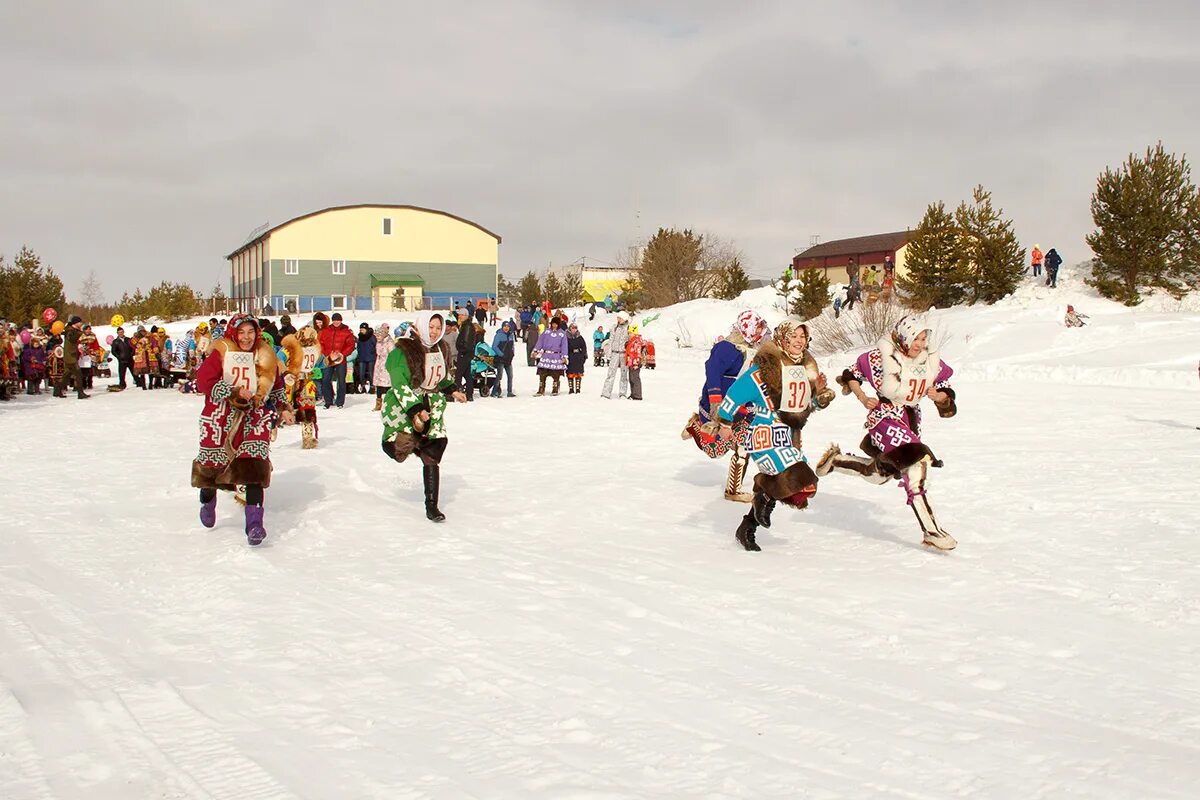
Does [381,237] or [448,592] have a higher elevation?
[381,237]

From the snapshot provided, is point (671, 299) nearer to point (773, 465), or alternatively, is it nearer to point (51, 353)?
point (51, 353)

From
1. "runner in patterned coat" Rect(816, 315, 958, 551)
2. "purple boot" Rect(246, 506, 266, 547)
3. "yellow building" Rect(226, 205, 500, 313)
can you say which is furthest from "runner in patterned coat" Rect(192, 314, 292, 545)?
"yellow building" Rect(226, 205, 500, 313)

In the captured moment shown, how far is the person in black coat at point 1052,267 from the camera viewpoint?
3791 centimetres

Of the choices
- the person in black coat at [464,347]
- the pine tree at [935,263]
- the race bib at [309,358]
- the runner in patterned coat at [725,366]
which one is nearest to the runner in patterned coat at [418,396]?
the runner in patterned coat at [725,366]

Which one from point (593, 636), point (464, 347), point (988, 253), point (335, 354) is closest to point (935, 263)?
point (988, 253)

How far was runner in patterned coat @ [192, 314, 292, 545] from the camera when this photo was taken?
7418 millimetres

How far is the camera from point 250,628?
5480 mm

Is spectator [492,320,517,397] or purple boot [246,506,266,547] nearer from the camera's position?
purple boot [246,506,266,547]

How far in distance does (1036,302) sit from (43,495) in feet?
119

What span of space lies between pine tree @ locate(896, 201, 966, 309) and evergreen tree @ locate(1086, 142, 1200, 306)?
18.0 ft

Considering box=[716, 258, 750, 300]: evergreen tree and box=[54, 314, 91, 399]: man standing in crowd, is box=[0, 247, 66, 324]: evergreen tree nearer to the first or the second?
box=[54, 314, 91, 399]: man standing in crowd

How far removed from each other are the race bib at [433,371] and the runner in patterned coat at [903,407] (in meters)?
3.36

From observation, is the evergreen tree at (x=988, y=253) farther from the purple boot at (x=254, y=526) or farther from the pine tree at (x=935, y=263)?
the purple boot at (x=254, y=526)

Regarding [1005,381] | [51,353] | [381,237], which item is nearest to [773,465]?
[51,353]
